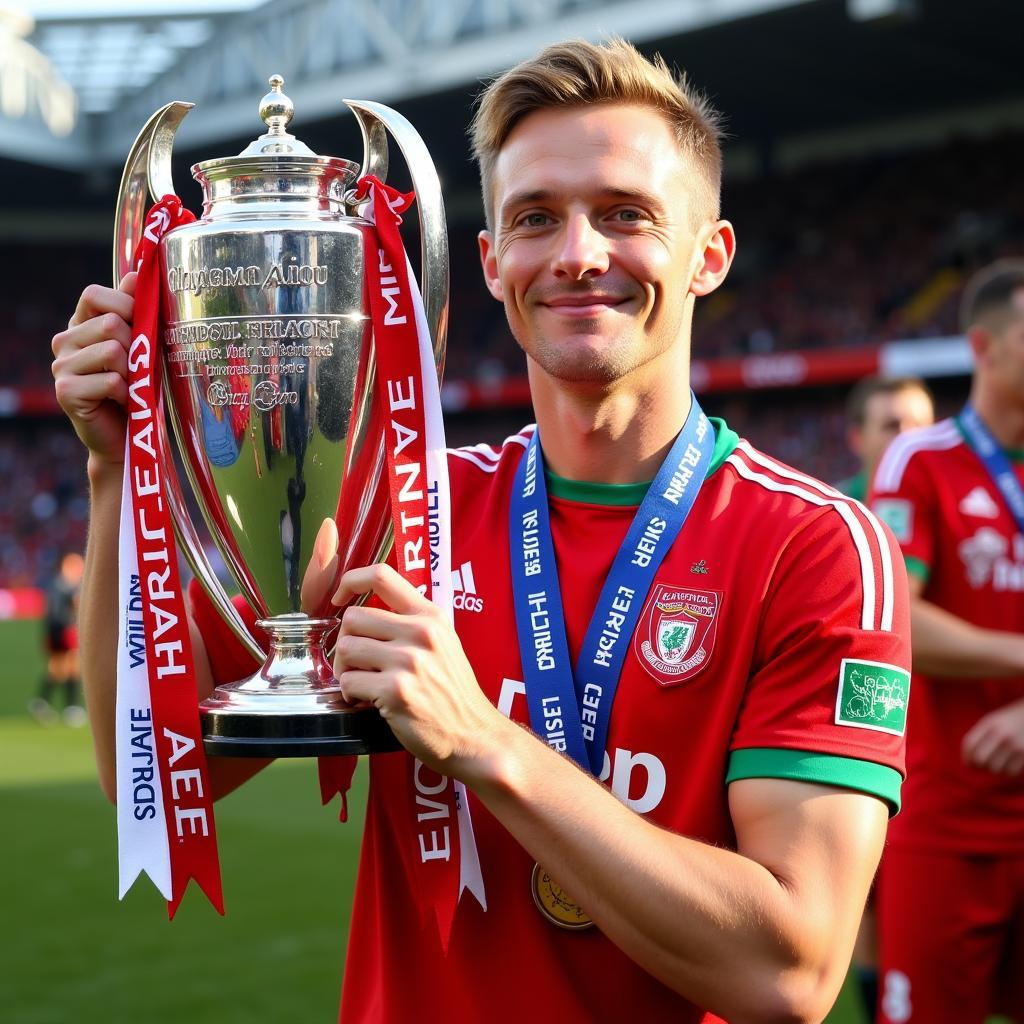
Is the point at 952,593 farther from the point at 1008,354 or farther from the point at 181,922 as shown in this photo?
the point at 181,922

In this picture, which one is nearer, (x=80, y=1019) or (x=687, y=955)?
(x=687, y=955)

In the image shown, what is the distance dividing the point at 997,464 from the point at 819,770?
80.1 inches

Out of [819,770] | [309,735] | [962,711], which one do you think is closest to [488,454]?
[309,735]

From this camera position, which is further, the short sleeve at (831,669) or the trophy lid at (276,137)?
the trophy lid at (276,137)

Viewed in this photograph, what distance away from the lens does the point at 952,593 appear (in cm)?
337

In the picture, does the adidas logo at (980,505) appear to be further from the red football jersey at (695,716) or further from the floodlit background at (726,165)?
the floodlit background at (726,165)

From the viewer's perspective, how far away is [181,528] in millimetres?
1798

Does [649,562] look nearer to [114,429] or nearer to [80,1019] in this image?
[114,429]

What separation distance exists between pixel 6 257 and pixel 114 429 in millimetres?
34485

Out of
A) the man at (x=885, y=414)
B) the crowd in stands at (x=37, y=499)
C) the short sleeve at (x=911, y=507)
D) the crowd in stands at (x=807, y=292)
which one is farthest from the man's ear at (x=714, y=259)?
the crowd in stands at (x=37, y=499)

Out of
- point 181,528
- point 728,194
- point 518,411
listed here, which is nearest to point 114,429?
point 181,528

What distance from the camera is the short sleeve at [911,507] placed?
3332 mm

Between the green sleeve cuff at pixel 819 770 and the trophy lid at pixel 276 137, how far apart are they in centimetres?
85

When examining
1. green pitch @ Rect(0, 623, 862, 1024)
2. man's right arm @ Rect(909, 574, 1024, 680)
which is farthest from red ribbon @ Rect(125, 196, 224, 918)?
green pitch @ Rect(0, 623, 862, 1024)
